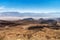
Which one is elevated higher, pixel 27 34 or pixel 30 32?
pixel 30 32

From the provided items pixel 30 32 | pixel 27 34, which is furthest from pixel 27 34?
pixel 30 32

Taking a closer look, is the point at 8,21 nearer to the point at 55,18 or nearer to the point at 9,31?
the point at 9,31

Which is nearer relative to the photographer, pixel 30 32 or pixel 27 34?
pixel 30 32

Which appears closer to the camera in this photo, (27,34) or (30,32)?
(30,32)

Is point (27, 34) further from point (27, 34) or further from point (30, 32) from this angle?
point (30, 32)

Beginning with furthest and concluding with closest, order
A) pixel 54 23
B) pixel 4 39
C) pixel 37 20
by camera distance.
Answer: pixel 37 20 < pixel 54 23 < pixel 4 39

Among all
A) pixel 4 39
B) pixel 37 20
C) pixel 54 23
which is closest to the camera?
pixel 4 39

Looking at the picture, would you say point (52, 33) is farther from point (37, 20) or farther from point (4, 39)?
point (4, 39)

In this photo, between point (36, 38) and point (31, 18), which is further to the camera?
point (31, 18)

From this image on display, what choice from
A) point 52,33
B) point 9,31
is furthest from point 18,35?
point 52,33

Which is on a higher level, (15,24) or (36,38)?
(15,24)
